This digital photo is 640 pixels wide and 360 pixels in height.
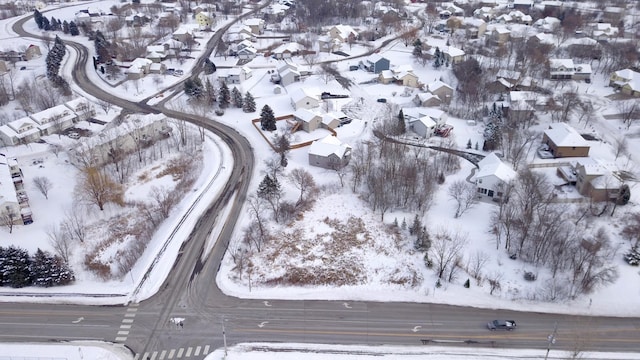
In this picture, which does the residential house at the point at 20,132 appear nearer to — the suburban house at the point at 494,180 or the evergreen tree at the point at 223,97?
the evergreen tree at the point at 223,97

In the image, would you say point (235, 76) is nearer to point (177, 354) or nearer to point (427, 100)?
point (427, 100)

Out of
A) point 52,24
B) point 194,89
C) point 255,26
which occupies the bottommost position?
point 194,89

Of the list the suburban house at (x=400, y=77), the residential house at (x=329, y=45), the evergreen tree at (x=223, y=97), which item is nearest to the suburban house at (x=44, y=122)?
the evergreen tree at (x=223, y=97)

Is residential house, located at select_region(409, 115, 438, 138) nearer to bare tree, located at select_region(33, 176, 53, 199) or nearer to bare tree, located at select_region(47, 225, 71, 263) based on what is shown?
bare tree, located at select_region(47, 225, 71, 263)

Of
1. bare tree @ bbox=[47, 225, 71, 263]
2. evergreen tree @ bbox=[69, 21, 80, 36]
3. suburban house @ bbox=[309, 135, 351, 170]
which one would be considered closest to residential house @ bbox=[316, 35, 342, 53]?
suburban house @ bbox=[309, 135, 351, 170]

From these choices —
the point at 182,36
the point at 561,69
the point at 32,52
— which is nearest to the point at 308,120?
the point at 561,69

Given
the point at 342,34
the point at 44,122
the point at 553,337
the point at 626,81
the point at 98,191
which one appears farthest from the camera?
the point at 342,34

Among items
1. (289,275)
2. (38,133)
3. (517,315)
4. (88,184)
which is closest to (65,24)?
(38,133)

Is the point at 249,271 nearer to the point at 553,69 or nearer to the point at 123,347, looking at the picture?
the point at 123,347
